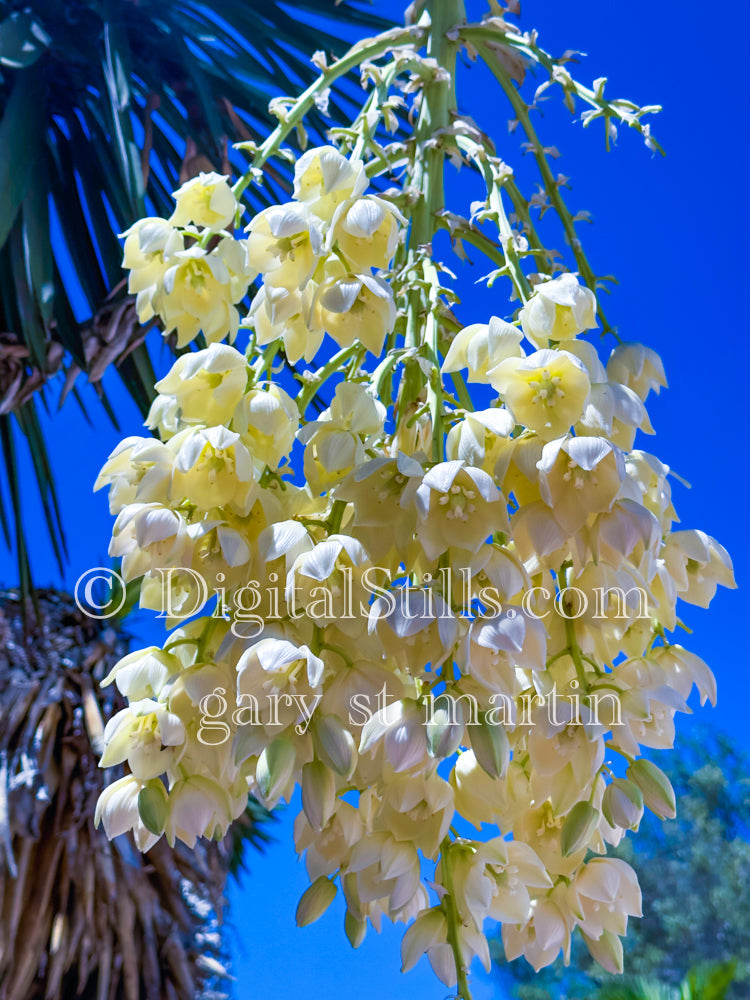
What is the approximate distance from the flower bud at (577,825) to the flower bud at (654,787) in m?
0.06

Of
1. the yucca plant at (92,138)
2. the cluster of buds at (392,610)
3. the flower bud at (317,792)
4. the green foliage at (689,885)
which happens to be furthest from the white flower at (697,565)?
the green foliage at (689,885)

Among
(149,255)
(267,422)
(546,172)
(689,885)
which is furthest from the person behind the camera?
(689,885)

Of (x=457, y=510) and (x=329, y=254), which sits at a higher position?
(x=329, y=254)

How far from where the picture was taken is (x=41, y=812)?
2256 mm

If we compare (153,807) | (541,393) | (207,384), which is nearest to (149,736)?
(153,807)

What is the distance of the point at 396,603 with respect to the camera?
0.58m

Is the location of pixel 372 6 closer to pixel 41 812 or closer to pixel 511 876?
pixel 41 812

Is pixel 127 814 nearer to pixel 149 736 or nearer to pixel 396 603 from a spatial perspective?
pixel 149 736

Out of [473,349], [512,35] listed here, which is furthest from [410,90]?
[473,349]

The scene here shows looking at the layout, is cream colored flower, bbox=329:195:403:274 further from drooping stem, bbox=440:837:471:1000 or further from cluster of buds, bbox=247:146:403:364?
drooping stem, bbox=440:837:471:1000

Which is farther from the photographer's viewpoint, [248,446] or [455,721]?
[248,446]

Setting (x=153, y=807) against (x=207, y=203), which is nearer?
(x=153, y=807)

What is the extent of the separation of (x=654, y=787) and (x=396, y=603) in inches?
10.9

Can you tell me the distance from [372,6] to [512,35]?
175 centimetres
